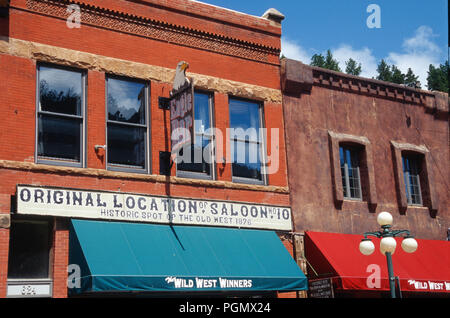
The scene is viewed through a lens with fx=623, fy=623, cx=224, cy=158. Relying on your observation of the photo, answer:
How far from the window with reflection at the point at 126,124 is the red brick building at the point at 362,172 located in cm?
424

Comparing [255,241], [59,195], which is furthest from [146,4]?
[255,241]

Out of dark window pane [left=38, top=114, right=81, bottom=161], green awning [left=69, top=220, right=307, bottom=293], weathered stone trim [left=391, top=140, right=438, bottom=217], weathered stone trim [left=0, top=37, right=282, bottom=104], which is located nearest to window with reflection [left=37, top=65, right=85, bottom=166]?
dark window pane [left=38, top=114, right=81, bottom=161]

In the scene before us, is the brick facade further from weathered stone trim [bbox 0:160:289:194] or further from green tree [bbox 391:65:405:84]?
green tree [bbox 391:65:405:84]

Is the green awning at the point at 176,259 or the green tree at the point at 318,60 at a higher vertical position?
the green tree at the point at 318,60

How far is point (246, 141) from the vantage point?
16.4m

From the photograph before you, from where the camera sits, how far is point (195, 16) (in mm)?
16188

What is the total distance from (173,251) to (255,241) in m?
2.37

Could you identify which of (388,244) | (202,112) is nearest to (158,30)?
(202,112)

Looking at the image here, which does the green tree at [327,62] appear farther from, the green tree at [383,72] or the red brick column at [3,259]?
the red brick column at [3,259]

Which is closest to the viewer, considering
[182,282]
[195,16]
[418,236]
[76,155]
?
[182,282]

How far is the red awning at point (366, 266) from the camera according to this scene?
15.4 meters

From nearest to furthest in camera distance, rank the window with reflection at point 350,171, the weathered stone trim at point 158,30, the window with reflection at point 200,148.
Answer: the weathered stone trim at point 158,30
the window with reflection at point 200,148
the window with reflection at point 350,171

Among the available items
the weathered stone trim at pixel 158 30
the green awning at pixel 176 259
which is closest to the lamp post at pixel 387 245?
the green awning at pixel 176 259
